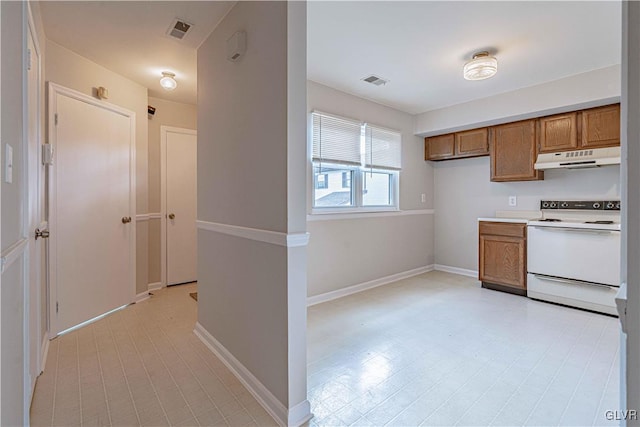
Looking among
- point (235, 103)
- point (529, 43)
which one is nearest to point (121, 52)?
point (235, 103)

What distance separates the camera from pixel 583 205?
3.55 meters

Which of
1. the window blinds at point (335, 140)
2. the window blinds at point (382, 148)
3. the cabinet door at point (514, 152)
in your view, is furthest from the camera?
the window blinds at point (382, 148)

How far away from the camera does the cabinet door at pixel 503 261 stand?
365cm

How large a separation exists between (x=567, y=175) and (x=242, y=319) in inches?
160

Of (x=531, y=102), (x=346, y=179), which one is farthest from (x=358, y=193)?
(x=531, y=102)

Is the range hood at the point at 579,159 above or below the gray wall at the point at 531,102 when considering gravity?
below

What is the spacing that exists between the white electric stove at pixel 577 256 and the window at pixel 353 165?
1827 millimetres

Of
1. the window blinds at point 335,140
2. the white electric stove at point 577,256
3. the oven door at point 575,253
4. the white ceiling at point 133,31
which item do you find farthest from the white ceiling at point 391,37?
the oven door at point 575,253

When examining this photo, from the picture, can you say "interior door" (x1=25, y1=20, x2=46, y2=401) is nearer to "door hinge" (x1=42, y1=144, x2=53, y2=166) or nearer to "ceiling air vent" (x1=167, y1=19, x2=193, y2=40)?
"door hinge" (x1=42, y1=144, x2=53, y2=166)

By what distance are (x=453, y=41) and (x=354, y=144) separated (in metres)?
1.56

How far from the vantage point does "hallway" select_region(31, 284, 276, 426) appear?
1.64m

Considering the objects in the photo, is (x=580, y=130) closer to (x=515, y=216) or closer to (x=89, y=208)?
(x=515, y=216)

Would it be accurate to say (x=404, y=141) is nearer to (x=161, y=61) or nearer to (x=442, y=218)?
(x=442, y=218)

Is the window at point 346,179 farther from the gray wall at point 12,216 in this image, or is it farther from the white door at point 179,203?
the gray wall at point 12,216
